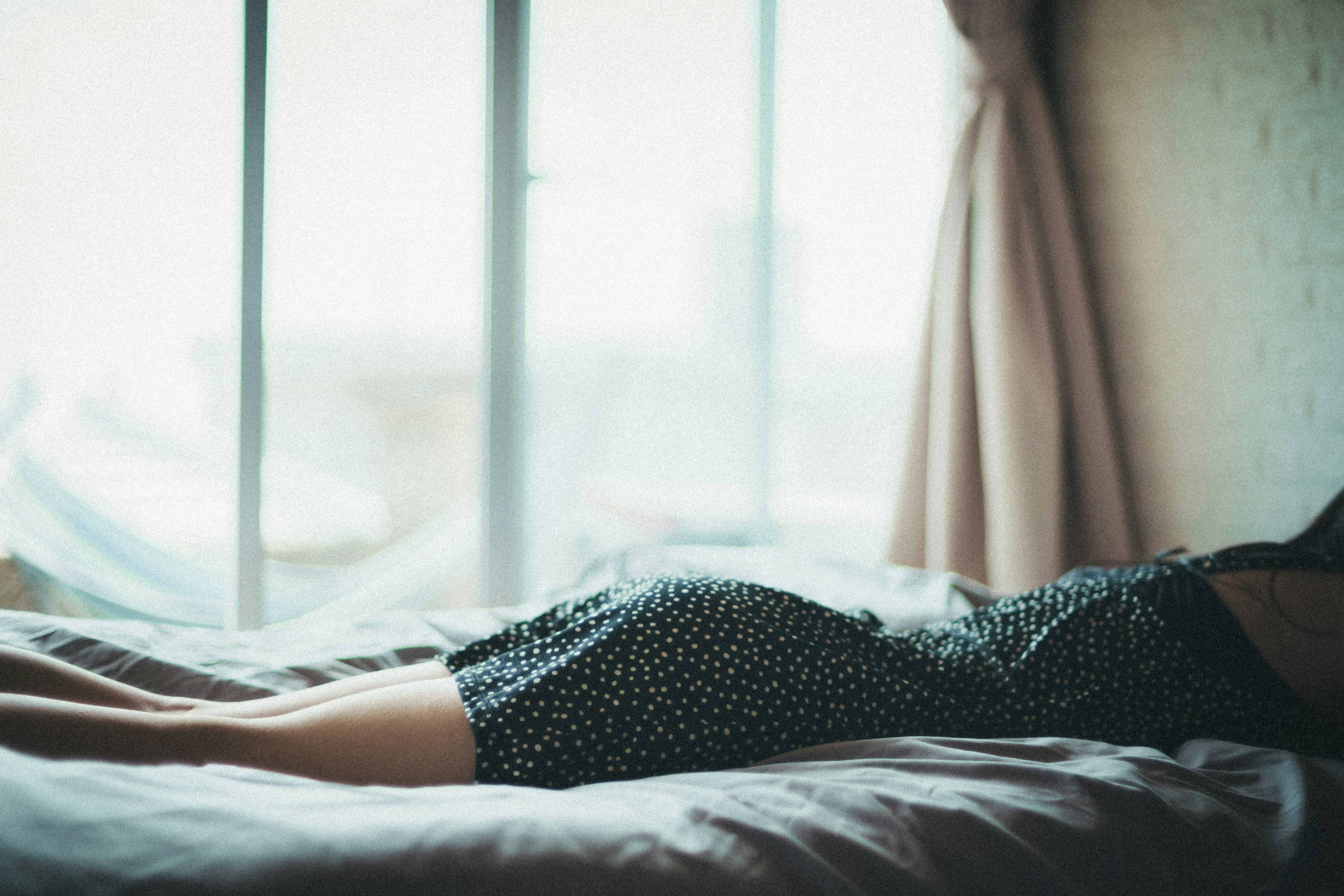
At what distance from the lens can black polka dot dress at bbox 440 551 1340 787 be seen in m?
0.85

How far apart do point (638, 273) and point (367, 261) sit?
79 centimetres

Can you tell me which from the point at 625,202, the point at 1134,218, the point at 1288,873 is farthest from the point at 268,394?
the point at 1134,218

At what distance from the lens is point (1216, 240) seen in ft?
6.56

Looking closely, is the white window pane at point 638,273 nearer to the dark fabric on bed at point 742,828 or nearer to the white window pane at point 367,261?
the white window pane at point 367,261

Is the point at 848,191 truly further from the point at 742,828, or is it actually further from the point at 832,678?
the point at 742,828

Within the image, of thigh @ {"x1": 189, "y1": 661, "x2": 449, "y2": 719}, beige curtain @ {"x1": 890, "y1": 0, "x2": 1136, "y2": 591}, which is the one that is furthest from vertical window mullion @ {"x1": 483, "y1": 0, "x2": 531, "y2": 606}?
thigh @ {"x1": 189, "y1": 661, "x2": 449, "y2": 719}

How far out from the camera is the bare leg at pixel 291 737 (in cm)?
73

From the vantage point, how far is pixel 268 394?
1.82m

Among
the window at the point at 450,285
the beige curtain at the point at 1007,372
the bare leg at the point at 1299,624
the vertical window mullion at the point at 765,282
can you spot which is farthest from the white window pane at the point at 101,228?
the bare leg at the point at 1299,624

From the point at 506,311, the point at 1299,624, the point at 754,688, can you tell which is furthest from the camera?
the point at 506,311

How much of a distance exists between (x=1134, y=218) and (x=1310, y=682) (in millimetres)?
1442

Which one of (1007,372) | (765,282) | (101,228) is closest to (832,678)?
(1007,372)

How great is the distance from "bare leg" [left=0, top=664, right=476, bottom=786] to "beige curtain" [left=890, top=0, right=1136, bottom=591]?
155cm

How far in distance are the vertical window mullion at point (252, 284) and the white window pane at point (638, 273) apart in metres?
0.62
